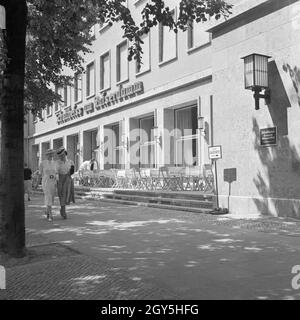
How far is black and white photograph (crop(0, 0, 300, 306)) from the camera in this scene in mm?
6137

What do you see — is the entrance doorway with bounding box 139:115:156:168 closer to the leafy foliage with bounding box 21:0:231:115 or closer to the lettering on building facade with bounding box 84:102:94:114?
the lettering on building facade with bounding box 84:102:94:114

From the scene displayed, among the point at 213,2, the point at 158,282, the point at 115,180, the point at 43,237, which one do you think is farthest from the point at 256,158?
the point at 115,180

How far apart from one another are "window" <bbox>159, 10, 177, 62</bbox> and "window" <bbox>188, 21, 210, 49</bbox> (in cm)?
119

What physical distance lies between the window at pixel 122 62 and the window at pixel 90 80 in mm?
4130

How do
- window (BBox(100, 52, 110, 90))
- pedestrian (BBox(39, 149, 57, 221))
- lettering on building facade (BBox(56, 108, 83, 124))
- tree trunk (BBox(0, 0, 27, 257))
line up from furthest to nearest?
1. lettering on building facade (BBox(56, 108, 83, 124))
2. window (BBox(100, 52, 110, 90))
3. pedestrian (BBox(39, 149, 57, 221))
4. tree trunk (BBox(0, 0, 27, 257))

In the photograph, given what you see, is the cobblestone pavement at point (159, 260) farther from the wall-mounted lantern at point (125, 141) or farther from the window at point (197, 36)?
the wall-mounted lantern at point (125, 141)

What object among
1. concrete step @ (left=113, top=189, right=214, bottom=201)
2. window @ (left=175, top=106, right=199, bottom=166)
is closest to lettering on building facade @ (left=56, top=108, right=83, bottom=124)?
window @ (left=175, top=106, right=199, bottom=166)

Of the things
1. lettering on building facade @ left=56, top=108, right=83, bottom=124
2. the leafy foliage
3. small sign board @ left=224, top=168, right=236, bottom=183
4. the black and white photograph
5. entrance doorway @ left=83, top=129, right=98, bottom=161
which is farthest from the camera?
lettering on building facade @ left=56, top=108, right=83, bottom=124

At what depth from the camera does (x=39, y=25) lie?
1001 cm

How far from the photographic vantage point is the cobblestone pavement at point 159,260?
5688 millimetres

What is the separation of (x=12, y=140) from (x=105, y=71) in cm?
2264

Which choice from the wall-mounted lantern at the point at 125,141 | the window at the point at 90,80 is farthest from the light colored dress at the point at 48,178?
the window at the point at 90,80

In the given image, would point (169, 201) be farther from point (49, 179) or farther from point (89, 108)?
point (89, 108)

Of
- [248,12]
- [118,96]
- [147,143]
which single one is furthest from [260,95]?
[118,96]
